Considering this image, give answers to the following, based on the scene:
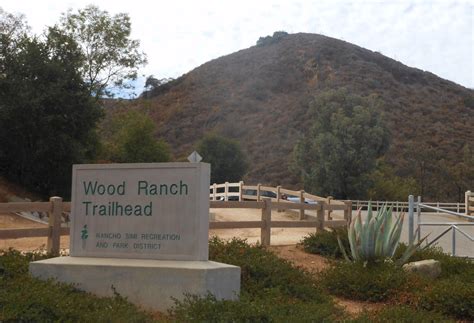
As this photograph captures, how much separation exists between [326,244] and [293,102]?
252 ft

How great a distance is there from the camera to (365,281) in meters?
10.8

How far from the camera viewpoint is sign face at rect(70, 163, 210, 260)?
344 inches

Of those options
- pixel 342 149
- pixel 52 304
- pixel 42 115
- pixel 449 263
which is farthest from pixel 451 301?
pixel 342 149

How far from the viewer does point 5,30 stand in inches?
1399

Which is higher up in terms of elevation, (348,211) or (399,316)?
(348,211)

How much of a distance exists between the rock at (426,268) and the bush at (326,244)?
8.83 feet

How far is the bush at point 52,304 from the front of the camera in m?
7.02

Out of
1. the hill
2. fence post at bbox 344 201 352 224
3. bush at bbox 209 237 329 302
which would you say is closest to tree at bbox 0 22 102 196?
fence post at bbox 344 201 352 224

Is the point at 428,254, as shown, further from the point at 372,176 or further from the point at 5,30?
the point at 372,176

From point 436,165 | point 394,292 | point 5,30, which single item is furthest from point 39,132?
point 436,165

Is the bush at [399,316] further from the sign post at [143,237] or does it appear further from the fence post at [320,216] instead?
the fence post at [320,216]

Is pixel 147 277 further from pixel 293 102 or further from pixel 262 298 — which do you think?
pixel 293 102

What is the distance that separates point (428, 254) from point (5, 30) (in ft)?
92.5

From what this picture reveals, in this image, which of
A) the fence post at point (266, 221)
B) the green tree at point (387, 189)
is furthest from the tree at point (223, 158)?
the fence post at point (266, 221)
